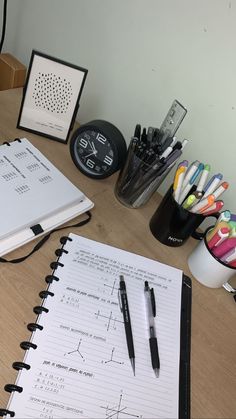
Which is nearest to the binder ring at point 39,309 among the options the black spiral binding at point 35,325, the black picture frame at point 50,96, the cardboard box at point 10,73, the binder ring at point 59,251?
the black spiral binding at point 35,325

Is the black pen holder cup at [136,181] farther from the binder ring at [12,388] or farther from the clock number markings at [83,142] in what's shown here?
the binder ring at [12,388]

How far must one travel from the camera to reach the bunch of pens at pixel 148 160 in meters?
0.76

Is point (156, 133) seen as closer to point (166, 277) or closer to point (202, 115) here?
point (202, 115)

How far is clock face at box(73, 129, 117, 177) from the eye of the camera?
0.84 m

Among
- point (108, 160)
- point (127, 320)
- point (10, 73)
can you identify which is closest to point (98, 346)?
point (127, 320)

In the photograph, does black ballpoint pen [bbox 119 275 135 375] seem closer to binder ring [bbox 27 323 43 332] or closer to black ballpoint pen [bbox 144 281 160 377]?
black ballpoint pen [bbox 144 281 160 377]

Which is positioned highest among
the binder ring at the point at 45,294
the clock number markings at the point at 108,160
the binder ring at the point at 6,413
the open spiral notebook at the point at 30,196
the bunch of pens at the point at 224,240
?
the bunch of pens at the point at 224,240

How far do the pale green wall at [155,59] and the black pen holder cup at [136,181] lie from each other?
0.13 metres

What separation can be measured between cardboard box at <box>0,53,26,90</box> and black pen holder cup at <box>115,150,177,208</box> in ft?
1.51

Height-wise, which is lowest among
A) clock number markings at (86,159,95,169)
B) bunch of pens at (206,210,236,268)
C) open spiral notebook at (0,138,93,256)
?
open spiral notebook at (0,138,93,256)

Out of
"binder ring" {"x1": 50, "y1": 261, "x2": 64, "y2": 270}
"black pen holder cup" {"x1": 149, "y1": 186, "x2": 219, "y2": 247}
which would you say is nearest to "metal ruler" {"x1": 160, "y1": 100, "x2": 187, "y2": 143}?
"black pen holder cup" {"x1": 149, "y1": 186, "x2": 219, "y2": 247}

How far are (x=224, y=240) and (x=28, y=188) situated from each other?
1.33ft

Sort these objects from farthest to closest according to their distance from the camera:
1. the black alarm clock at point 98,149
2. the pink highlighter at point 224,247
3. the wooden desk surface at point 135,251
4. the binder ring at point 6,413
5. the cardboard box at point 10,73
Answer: the cardboard box at point 10,73 < the black alarm clock at point 98,149 < the pink highlighter at point 224,247 < the wooden desk surface at point 135,251 < the binder ring at point 6,413

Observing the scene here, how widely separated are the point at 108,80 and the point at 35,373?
28.1 inches
